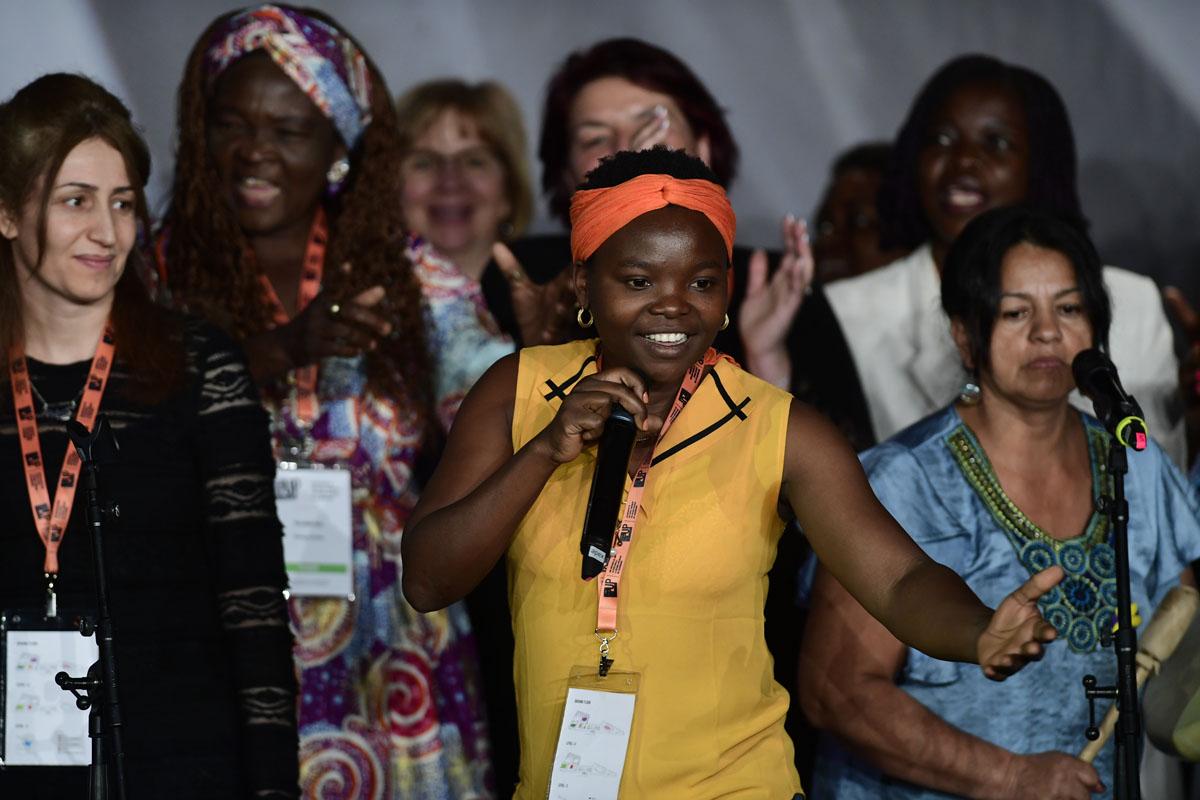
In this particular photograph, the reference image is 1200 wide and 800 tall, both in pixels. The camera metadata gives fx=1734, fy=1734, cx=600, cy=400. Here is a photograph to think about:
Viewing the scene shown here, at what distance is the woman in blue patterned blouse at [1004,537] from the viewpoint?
351 cm

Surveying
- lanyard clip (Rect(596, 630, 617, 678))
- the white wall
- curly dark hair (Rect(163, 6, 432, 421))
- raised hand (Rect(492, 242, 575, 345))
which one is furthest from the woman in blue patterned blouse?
the white wall

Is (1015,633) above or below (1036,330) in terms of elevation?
below

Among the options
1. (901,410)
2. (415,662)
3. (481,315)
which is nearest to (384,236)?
→ (481,315)

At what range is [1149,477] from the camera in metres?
3.79

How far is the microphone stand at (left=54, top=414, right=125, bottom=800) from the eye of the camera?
284 centimetres

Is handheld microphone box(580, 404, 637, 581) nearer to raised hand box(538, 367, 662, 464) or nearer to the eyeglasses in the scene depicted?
raised hand box(538, 367, 662, 464)

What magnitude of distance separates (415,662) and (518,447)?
1.26m

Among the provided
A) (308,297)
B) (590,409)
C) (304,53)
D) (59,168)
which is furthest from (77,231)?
(590,409)

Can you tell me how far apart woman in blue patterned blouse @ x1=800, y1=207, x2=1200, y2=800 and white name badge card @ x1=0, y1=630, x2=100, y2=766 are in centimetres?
147

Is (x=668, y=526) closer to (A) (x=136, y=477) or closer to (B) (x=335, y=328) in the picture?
(A) (x=136, y=477)

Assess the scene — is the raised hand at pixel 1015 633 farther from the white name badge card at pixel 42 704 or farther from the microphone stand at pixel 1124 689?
the white name badge card at pixel 42 704

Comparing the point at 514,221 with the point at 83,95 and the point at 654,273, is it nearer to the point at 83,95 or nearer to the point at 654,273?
the point at 83,95

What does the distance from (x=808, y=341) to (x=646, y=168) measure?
185 centimetres

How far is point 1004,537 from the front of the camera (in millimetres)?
3617
